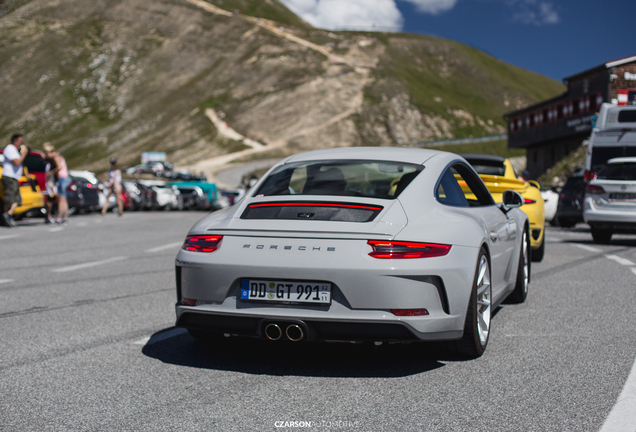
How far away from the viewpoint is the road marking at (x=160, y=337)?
17.3 feet

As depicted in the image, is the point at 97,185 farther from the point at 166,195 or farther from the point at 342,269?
the point at 342,269

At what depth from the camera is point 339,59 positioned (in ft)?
437

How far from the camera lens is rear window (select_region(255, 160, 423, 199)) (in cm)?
500

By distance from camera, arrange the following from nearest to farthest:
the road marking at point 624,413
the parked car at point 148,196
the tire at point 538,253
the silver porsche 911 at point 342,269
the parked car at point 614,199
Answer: the road marking at point 624,413 → the silver porsche 911 at point 342,269 → the tire at point 538,253 → the parked car at point 614,199 → the parked car at point 148,196

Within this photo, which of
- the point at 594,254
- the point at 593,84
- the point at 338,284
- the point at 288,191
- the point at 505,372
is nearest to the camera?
the point at 338,284

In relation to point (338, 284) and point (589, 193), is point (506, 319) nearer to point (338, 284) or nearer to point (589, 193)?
point (338, 284)

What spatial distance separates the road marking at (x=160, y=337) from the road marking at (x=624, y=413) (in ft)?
10.5

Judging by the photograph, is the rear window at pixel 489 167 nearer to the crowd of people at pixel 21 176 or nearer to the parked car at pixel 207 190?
the crowd of people at pixel 21 176

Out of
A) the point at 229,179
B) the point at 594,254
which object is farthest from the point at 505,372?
the point at 229,179

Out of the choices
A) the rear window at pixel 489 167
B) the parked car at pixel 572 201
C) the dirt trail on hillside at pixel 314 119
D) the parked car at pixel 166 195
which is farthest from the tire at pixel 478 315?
the dirt trail on hillside at pixel 314 119

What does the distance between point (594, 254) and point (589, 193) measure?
223cm

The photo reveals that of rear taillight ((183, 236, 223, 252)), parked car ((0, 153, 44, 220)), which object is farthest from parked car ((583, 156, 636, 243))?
parked car ((0, 153, 44, 220))

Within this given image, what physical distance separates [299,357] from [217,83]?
133 m

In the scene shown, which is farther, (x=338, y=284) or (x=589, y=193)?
(x=589, y=193)
